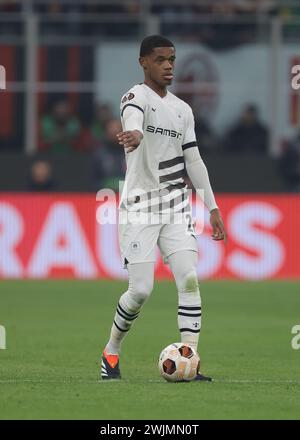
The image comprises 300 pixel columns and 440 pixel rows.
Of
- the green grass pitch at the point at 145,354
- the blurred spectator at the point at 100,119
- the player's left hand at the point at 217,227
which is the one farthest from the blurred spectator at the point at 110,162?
the player's left hand at the point at 217,227

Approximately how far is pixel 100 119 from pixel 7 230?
290cm

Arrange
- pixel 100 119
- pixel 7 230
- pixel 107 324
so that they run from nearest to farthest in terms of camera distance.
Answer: pixel 107 324 < pixel 7 230 < pixel 100 119

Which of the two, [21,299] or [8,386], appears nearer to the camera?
[8,386]

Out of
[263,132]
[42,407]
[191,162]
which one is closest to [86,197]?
[263,132]

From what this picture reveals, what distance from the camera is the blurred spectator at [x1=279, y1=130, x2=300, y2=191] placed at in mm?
23344

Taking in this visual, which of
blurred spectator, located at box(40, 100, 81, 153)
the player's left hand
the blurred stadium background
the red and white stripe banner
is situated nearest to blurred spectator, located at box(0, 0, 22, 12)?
the blurred stadium background

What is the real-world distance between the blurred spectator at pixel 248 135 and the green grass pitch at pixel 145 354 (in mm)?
3022

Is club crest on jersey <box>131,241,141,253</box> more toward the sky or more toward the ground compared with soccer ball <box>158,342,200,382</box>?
more toward the sky

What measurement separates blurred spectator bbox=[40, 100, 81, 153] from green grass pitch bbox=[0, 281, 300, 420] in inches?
122

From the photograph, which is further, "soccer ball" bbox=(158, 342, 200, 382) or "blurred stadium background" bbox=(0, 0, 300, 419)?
"blurred stadium background" bbox=(0, 0, 300, 419)

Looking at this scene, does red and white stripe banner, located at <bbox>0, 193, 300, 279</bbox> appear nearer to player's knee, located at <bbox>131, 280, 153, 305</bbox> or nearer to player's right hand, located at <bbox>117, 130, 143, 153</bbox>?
player's knee, located at <bbox>131, 280, 153, 305</bbox>

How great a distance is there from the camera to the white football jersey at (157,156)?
1035 cm

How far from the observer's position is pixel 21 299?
19000mm

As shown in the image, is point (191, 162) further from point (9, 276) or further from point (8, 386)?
point (9, 276)
